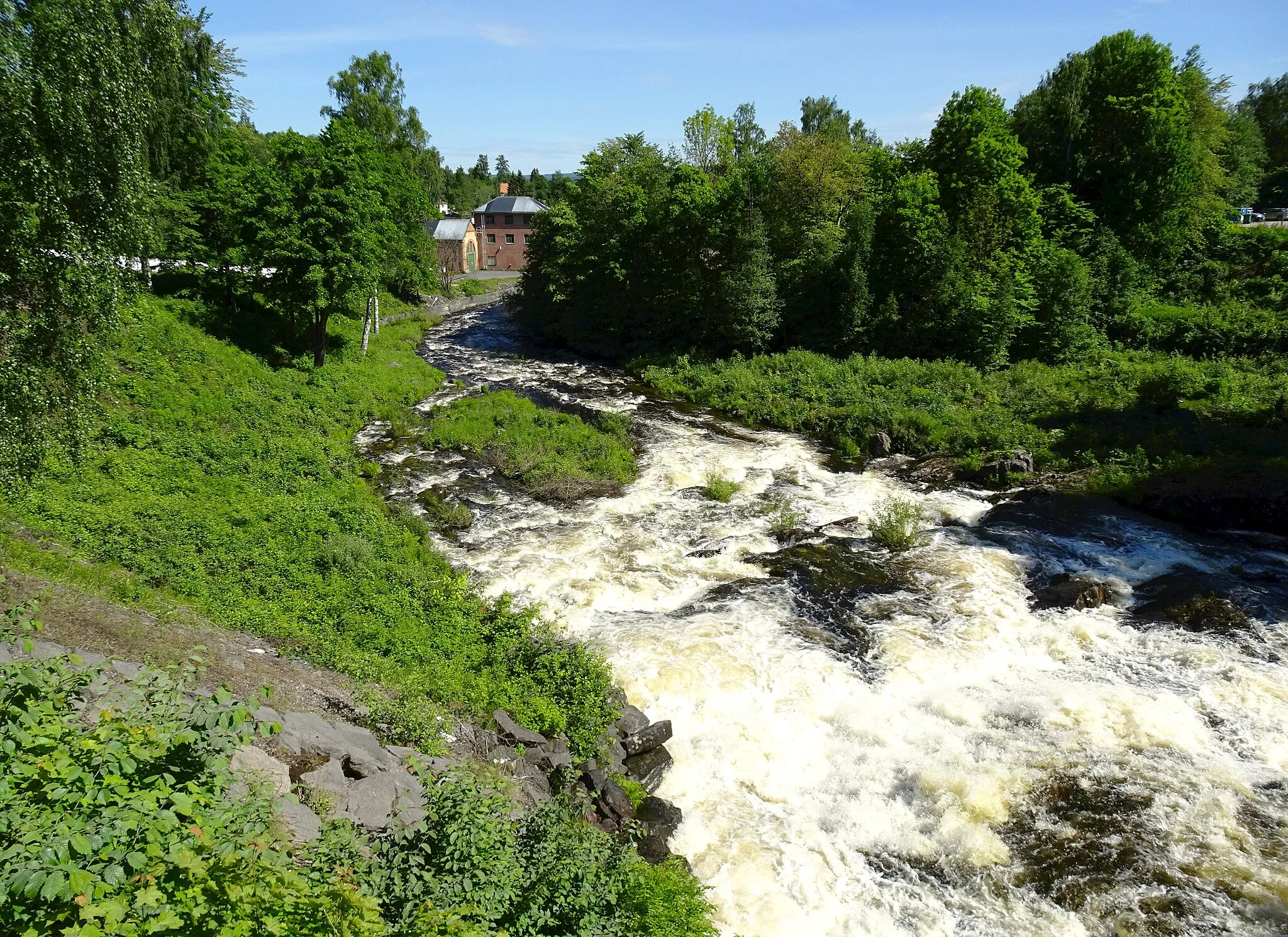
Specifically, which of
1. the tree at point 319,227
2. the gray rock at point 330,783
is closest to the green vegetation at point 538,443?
the tree at point 319,227

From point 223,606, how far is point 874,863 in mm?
11835

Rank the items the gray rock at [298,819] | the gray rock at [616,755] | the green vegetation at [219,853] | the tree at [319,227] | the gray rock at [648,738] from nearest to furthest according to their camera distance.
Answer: the green vegetation at [219,853]
the gray rock at [298,819]
the gray rock at [616,755]
the gray rock at [648,738]
the tree at [319,227]

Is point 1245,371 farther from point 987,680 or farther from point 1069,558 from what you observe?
point 987,680

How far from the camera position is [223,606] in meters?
13.1

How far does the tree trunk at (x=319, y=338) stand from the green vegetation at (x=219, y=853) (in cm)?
2342

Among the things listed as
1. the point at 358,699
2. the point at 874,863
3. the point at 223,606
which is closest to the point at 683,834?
the point at 874,863

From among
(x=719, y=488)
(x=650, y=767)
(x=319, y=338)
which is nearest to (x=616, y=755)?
(x=650, y=767)

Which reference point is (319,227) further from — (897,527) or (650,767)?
(650,767)

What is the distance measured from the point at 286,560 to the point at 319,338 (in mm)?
18263

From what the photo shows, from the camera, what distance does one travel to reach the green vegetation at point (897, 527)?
18.8m

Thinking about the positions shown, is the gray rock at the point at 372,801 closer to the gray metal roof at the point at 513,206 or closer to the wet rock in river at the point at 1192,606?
the wet rock in river at the point at 1192,606

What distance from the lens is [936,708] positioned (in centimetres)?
1294

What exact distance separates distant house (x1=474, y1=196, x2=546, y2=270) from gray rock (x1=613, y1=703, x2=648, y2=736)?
8754cm

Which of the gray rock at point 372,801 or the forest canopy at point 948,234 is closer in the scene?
the gray rock at point 372,801
